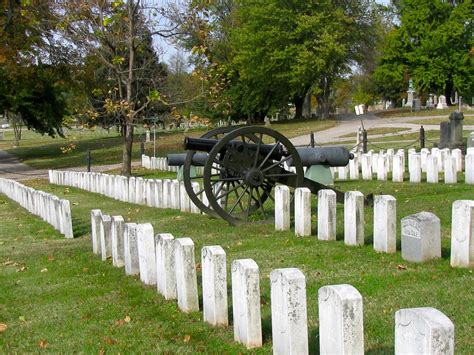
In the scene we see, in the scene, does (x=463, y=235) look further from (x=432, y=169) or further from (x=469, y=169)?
(x=432, y=169)

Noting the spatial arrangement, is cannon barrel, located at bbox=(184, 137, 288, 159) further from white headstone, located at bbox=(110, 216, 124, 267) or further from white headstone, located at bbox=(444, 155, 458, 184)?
white headstone, located at bbox=(444, 155, 458, 184)

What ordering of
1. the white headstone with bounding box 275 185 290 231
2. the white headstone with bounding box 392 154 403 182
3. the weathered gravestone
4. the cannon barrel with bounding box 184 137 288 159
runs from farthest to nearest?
the white headstone with bounding box 392 154 403 182
the cannon barrel with bounding box 184 137 288 159
the white headstone with bounding box 275 185 290 231
the weathered gravestone

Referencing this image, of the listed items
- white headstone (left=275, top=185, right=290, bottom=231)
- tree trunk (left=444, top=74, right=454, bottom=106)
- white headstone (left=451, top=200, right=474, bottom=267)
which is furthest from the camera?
tree trunk (left=444, top=74, right=454, bottom=106)

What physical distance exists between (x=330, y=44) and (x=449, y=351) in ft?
163

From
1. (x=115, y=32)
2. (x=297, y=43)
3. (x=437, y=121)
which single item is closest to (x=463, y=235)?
(x=115, y=32)

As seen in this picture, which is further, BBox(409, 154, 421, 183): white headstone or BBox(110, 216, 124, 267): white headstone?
BBox(409, 154, 421, 183): white headstone

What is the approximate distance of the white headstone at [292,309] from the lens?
173 inches

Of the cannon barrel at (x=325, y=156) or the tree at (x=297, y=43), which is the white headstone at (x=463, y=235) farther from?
the tree at (x=297, y=43)

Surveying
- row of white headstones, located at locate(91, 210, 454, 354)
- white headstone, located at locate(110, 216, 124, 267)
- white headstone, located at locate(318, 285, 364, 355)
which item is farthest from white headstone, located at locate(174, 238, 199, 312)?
white headstone, located at locate(110, 216, 124, 267)

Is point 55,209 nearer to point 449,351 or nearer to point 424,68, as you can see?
point 449,351

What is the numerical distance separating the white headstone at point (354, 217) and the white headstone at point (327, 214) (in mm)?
376

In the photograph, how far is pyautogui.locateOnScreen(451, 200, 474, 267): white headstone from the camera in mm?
7078

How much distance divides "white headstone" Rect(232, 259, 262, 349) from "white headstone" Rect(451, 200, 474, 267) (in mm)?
3016

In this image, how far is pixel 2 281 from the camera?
8.49m
